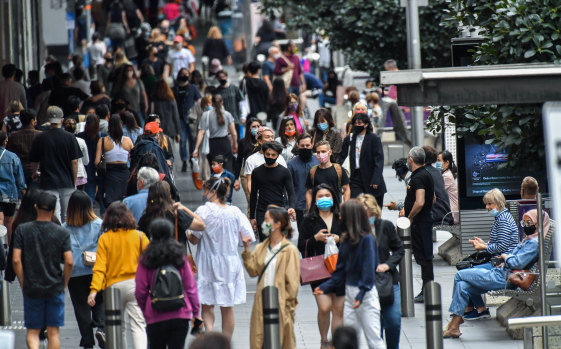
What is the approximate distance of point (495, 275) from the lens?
11.5m

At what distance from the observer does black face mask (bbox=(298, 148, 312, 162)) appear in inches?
544

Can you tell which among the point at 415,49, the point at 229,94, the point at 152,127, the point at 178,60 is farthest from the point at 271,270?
the point at 178,60

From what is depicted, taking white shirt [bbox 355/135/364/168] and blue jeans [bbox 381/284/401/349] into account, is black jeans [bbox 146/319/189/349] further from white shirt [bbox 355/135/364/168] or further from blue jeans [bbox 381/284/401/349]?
white shirt [bbox 355/135/364/168]

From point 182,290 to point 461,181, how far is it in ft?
19.3

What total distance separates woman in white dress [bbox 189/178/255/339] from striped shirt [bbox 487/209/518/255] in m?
2.58

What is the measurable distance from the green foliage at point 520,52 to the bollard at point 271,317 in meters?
2.25

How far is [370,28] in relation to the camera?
22109 mm

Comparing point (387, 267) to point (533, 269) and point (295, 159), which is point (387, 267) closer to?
point (533, 269)

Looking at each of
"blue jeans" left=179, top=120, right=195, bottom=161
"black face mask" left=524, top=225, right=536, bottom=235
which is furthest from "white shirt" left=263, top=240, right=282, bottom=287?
"blue jeans" left=179, top=120, right=195, bottom=161

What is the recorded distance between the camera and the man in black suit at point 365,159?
14.7m

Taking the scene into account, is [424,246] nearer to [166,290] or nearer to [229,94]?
[166,290]

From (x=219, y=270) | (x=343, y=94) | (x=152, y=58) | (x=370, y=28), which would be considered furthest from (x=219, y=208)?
(x=343, y=94)

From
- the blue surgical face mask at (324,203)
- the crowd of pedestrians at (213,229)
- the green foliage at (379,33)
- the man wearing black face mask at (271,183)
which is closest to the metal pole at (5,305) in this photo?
the crowd of pedestrians at (213,229)

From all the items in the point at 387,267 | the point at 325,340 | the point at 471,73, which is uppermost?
the point at 471,73
